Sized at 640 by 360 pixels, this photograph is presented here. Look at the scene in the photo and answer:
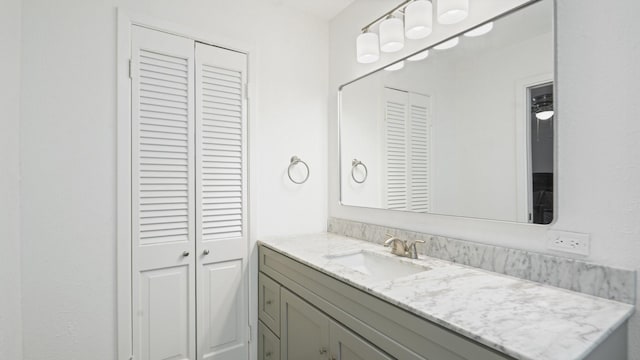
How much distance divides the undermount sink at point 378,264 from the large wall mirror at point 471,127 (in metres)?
0.32

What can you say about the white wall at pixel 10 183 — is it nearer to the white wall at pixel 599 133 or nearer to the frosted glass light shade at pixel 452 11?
the frosted glass light shade at pixel 452 11

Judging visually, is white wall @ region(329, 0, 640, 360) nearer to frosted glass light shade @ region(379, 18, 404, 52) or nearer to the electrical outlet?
the electrical outlet

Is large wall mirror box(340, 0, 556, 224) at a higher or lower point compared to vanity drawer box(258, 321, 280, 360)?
higher

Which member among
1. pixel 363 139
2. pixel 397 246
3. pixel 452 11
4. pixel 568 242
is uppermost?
pixel 452 11

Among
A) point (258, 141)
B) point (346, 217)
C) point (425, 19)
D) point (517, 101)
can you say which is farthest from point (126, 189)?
point (517, 101)

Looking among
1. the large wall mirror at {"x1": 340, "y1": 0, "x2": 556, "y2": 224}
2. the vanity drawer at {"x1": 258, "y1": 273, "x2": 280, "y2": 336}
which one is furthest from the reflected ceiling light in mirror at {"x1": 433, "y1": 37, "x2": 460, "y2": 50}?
the vanity drawer at {"x1": 258, "y1": 273, "x2": 280, "y2": 336}

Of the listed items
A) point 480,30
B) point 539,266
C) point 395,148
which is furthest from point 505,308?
point 480,30

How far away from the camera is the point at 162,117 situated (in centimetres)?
175

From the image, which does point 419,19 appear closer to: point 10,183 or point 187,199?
point 187,199

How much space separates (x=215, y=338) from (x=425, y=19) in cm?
217

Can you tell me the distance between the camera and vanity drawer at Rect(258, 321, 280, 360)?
1812mm

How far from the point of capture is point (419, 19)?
5.13ft

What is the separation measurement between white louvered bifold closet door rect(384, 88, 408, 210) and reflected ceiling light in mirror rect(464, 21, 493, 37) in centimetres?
45

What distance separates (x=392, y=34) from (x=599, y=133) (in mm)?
1103
